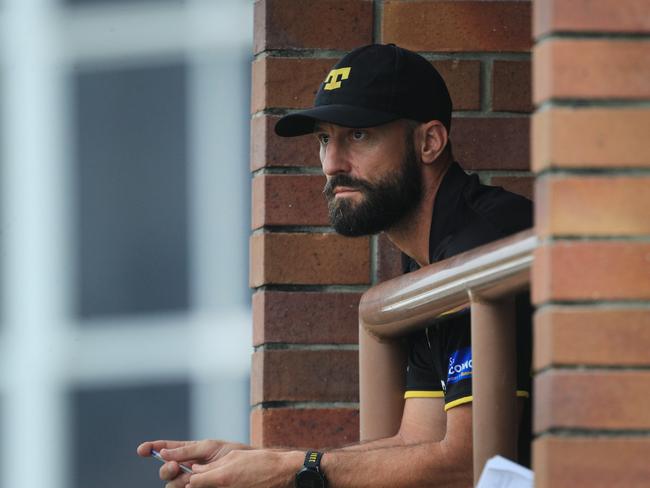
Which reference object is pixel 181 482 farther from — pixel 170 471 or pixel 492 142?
pixel 492 142

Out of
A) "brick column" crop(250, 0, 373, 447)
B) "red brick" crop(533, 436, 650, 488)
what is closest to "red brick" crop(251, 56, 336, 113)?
"brick column" crop(250, 0, 373, 447)

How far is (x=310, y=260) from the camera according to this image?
147 inches

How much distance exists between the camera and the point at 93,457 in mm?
3703

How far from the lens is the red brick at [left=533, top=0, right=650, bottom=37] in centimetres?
212


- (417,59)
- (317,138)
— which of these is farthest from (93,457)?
(417,59)

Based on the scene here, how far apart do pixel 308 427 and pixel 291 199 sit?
0.47 meters

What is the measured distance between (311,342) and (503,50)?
73 cm

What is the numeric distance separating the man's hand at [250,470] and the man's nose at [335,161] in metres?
0.63

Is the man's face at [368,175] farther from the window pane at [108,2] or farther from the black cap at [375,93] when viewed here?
the window pane at [108,2]

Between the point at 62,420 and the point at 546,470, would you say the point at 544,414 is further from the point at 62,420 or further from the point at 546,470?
the point at 62,420

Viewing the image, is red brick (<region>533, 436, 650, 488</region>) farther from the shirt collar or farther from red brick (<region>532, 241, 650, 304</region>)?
the shirt collar

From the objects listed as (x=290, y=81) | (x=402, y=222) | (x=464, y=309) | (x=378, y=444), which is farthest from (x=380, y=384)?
(x=290, y=81)

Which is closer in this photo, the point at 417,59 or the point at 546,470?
the point at 546,470

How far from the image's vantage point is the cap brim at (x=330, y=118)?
11.6 feet
